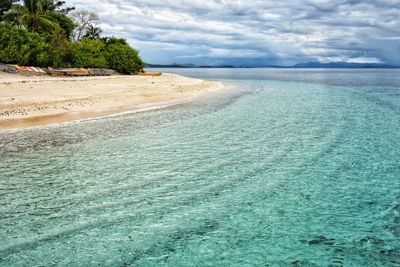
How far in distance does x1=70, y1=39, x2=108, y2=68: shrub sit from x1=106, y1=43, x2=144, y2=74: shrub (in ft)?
6.77

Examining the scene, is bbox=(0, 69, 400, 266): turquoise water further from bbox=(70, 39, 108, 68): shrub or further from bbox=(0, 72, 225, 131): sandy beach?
bbox=(70, 39, 108, 68): shrub

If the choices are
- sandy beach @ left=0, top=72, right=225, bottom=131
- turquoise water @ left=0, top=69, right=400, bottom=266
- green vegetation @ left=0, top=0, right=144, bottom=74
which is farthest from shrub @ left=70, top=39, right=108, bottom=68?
turquoise water @ left=0, top=69, right=400, bottom=266

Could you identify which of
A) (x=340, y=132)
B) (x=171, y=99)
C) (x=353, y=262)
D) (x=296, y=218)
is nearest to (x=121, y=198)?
(x=296, y=218)

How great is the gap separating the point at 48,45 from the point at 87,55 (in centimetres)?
1039

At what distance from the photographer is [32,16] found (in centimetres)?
6388

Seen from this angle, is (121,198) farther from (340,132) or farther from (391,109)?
(391,109)

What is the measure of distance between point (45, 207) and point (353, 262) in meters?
7.45

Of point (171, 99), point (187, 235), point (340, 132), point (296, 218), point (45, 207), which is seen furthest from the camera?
point (171, 99)

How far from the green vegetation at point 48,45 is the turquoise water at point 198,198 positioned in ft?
131

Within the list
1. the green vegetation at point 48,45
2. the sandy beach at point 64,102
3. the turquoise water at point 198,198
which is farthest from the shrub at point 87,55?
the turquoise water at point 198,198

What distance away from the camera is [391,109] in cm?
3316

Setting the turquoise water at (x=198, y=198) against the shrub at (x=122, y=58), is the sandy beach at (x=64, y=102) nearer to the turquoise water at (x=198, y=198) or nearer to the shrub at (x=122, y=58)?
the turquoise water at (x=198, y=198)

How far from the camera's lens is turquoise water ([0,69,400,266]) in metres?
7.46

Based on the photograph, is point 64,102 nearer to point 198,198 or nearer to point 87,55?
point 198,198
